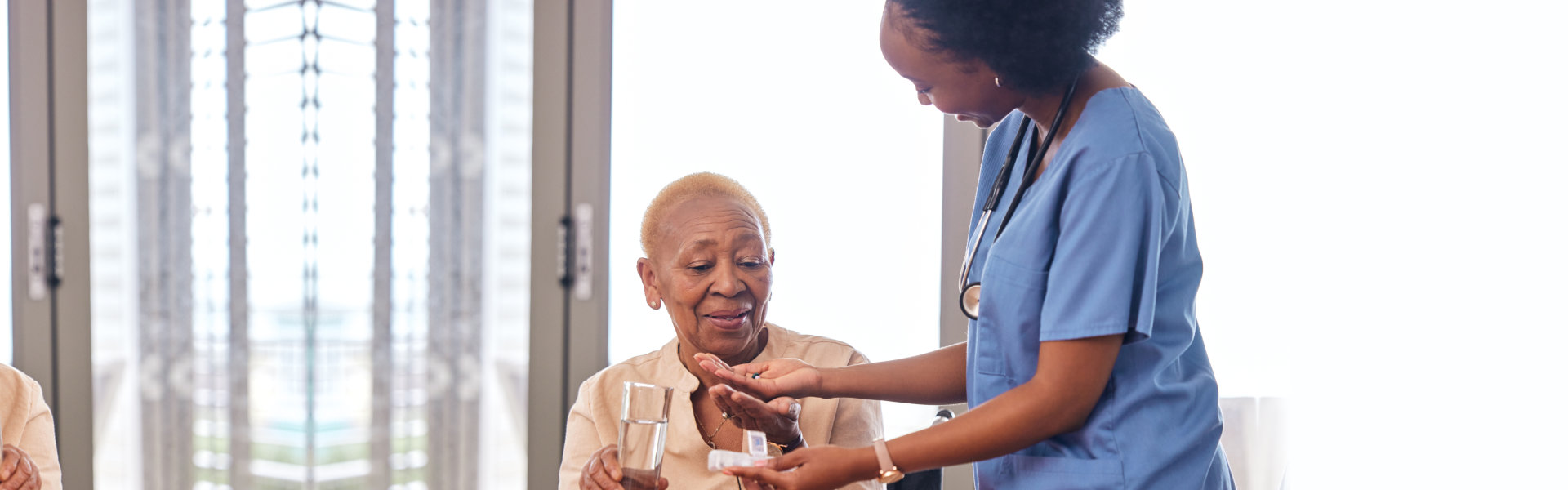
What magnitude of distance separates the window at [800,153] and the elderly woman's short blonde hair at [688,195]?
34.6 inches

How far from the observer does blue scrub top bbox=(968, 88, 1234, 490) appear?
0.99 metres

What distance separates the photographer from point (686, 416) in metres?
1.84

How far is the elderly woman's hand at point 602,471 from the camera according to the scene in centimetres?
159

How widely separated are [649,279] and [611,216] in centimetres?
88

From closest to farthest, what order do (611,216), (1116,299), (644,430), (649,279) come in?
1. (1116,299)
2. (644,430)
3. (649,279)
4. (611,216)

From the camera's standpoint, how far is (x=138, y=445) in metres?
2.67

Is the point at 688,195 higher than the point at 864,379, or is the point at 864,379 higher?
the point at 688,195

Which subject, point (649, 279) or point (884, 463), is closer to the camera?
point (884, 463)

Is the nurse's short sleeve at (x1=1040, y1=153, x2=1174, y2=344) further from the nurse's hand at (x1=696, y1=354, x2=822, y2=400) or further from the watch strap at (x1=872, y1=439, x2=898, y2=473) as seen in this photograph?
the nurse's hand at (x1=696, y1=354, x2=822, y2=400)

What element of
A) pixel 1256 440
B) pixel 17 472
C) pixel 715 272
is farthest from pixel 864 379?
pixel 1256 440

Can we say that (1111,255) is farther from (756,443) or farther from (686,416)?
(686,416)

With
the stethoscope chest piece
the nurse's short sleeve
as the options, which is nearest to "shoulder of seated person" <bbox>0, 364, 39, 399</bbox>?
the stethoscope chest piece

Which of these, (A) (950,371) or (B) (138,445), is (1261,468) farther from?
(B) (138,445)

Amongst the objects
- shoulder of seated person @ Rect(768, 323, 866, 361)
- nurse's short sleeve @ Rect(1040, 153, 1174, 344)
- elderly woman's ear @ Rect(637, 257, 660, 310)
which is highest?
nurse's short sleeve @ Rect(1040, 153, 1174, 344)
